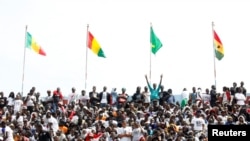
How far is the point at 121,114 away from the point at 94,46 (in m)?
7.61

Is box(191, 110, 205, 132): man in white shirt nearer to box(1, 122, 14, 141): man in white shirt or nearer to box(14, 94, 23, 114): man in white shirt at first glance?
box(1, 122, 14, 141): man in white shirt

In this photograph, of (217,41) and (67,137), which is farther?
(217,41)

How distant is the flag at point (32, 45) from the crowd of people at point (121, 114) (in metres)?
3.37

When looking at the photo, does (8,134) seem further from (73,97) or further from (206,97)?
(206,97)

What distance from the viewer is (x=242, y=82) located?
22.6 m

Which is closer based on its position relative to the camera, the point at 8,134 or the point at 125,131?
the point at 125,131

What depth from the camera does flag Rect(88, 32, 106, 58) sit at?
27.8 meters

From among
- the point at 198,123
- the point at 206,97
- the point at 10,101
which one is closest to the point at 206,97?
the point at 206,97

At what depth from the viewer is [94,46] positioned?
28.3m

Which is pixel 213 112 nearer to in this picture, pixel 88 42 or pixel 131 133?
pixel 131 133

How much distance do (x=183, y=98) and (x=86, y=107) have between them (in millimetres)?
4080

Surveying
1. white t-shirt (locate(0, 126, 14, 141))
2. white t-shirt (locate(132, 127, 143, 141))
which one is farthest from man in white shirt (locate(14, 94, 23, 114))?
white t-shirt (locate(132, 127, 143, 141))

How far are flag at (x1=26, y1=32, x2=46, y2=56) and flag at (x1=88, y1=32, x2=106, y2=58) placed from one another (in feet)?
7.79

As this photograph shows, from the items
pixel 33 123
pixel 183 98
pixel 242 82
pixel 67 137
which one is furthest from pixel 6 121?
pixel 242 82
